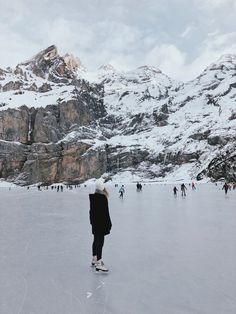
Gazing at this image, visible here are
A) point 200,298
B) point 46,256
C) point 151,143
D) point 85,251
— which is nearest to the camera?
point 200,298

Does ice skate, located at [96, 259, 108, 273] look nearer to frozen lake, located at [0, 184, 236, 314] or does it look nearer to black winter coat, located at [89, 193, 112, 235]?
frozen lake, located at [0, 184, 236, 314]

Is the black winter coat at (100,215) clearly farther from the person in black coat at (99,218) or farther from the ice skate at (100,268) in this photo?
the ice skate at (100,268)

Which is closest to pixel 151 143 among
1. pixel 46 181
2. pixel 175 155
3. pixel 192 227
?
pixel 175 155

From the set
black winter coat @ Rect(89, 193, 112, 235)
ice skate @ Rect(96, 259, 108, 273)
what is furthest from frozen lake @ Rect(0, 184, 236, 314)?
black winter coat @ Rect(89, 193, 112, 235)

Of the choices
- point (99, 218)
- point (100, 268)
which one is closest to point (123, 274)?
point (100, 268)

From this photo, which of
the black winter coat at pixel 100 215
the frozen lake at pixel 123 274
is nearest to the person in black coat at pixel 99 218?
the black winter coat at pixel 100 215

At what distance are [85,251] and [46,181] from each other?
160229 millimetres

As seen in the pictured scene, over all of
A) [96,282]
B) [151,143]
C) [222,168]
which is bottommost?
[96,282]

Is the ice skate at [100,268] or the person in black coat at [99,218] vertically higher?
the person in black coat at [99,218]

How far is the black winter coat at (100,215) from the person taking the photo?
8.28m

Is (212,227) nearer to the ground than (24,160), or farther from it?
nearer to the ground

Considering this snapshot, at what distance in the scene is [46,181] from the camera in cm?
16725

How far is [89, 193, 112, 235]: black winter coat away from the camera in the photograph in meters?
8.28

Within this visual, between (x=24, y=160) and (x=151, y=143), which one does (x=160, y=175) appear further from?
(x=24, y=160)
